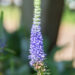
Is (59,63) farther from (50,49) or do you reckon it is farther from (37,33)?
(37,33)

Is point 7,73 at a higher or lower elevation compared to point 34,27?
lower

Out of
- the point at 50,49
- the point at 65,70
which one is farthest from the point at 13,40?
the point at 65,70

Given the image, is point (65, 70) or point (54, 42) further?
point (54, 42)

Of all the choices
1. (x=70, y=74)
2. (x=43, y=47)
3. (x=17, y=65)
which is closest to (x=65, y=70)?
(x=70, y=74)

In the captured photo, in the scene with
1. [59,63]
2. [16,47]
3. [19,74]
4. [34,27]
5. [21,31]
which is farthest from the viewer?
[21,31]

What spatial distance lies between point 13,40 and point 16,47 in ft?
0.33

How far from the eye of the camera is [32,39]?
0.65m

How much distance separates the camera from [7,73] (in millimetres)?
1888

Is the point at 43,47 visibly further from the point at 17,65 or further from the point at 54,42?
the point at 54,42

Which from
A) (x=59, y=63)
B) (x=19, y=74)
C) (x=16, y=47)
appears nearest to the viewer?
(x=19, y=74)

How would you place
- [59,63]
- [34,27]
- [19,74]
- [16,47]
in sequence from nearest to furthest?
[34,27], [19,74], [59,63], [16,47]

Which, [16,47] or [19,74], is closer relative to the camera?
[19,74]

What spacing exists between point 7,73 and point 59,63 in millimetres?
392

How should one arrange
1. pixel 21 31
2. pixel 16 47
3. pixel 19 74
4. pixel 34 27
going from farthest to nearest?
pixel 21 31
pixel 16 47
pixel 19 74
pixel 34 27
